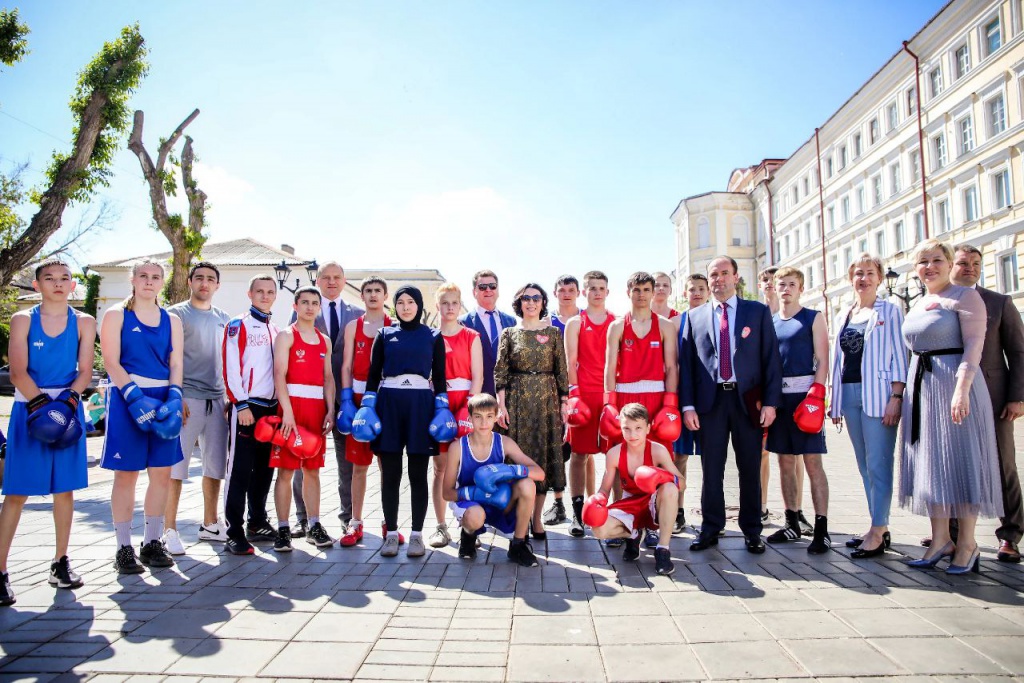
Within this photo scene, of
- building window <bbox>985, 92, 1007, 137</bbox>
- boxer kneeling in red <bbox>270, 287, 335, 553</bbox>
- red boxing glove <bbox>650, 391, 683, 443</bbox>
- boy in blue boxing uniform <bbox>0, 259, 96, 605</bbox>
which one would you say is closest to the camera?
boy in blue boxing uniform <bbox>0, 259, 96, 605</bbox>

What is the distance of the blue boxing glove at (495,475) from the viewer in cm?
444

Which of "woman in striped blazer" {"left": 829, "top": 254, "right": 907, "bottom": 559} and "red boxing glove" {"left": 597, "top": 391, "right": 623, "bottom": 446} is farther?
"red boxing glove" {"left": 597, "top": 391, "right": 623, "bottom": 446}

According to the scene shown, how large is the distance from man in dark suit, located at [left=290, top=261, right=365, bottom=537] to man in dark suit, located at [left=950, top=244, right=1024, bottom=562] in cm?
487

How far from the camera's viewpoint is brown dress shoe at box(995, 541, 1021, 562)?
420cm

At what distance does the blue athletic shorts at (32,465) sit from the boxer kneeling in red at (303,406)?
1269mm

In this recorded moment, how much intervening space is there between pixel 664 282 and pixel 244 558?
4.92 meters

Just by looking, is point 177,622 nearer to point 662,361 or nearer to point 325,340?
point 325,340

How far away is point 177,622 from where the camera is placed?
3.29 metres

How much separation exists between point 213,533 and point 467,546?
2.25 metres

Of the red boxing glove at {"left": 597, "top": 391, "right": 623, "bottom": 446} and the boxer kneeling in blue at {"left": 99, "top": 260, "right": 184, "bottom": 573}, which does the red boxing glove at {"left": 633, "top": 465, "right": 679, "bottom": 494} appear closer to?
the red boxing glove at {"left": 597, "top": 391, "right": 623, "bottom": 446}

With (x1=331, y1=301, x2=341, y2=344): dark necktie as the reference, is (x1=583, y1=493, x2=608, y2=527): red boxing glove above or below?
below

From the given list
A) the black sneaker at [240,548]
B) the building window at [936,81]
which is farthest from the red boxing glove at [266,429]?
the building window at [936,81]

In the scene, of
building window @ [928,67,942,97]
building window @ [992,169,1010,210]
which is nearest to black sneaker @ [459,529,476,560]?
building window @ [992,169,1010,210]

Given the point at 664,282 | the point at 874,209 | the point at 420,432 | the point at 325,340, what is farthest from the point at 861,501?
the point at 874,209
